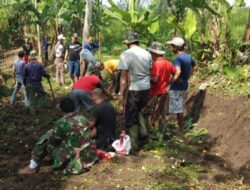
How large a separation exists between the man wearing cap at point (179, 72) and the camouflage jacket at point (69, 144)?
9.00 feet

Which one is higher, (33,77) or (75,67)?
(33,77)

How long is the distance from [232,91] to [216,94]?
380mm

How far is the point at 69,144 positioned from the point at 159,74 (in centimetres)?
267

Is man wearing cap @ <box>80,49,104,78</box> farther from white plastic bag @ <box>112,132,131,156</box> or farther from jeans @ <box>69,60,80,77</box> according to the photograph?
white plastic bag @ <box>112,132,131,156</box>

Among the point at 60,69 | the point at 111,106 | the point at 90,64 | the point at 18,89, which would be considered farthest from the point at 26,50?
the point at 111,106

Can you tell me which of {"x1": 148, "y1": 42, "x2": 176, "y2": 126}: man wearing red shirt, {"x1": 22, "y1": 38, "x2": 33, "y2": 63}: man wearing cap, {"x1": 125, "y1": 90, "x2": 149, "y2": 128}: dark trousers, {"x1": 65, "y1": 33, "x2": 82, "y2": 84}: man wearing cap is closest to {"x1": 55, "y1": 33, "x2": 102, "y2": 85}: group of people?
{"x1": 65, "y1": 33, "x2": 82, "y2": 84}: man wearing cap

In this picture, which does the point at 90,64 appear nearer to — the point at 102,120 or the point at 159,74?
the point at 159,74

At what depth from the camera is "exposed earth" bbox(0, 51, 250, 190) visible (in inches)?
235

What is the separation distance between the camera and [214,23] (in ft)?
38.8

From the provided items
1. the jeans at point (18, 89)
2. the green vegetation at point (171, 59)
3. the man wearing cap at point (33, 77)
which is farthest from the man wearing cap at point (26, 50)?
the man wearing cap at point (33, 77)

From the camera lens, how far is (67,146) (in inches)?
247

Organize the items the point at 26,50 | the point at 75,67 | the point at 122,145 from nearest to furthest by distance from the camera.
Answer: the point at 122,145 → the point at 75,67 → the point at 26,50

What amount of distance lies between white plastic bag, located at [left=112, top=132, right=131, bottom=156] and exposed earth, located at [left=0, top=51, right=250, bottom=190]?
0.46 ft

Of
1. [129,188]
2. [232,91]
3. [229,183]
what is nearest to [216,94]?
[232,91]
